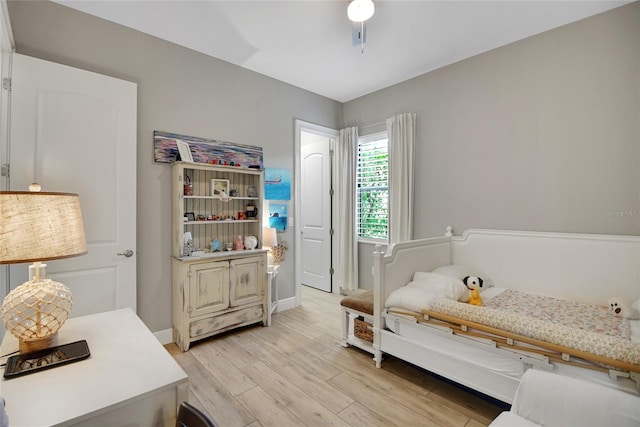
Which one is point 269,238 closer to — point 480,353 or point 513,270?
point 480,353

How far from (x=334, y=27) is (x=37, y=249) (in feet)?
8.46

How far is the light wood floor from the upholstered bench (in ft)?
0.33

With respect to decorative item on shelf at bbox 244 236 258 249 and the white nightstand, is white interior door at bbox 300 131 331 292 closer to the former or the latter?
the white nightstand

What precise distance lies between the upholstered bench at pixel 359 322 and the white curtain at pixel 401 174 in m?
1.16

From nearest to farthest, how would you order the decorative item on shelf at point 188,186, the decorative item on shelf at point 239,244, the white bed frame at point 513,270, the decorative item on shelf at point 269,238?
the white bed frame at point 513,270, the decorative item on shelf at point 188,186, the decorative item on shelf at point 239,244, the decorative item on shelf at point 269,238

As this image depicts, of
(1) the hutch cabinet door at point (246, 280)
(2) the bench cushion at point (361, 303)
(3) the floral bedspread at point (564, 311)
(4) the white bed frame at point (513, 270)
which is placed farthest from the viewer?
(1) the hutch cabinet door at point (246, 280)

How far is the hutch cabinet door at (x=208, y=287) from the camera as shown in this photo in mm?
2676

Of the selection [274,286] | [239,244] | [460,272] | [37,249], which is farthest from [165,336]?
[460,272]

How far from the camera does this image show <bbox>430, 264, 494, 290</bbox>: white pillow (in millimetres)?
2723

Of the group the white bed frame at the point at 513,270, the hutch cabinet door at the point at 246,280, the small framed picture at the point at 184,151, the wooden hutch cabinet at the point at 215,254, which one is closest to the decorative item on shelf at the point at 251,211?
the wooden hutch cabinet at the point at 215,254

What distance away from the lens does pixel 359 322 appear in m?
2.61

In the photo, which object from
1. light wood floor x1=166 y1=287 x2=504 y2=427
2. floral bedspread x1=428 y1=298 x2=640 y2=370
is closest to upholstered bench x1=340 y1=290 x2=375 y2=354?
light wood floor x1=166 y1=287 x2=504 y2=427

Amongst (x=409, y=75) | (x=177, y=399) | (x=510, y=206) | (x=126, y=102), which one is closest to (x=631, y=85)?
(x=510, y=206)

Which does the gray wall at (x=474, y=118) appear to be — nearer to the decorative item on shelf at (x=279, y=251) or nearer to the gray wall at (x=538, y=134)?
the gray wall at (x=538, y=134)
